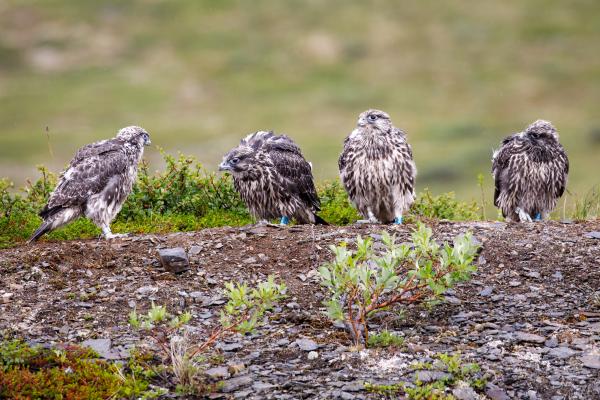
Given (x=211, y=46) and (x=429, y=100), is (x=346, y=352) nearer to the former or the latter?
(x=429, y=100)

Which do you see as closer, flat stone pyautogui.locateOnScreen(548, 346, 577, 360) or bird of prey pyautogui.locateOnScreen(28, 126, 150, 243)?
flat stone pyautogui.locateOnScreen(548, 346, 577, 360)

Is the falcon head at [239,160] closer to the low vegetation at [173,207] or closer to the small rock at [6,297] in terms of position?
the low vegetation at [173,207]

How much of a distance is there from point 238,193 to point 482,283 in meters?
4.42

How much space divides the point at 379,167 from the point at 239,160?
1.72 metres

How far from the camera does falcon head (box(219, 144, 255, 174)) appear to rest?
481 inches

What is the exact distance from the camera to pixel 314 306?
358 inches

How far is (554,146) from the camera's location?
12930mm

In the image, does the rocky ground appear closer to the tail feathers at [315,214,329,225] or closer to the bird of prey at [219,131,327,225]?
the bird of prey at [219,131,327,225]

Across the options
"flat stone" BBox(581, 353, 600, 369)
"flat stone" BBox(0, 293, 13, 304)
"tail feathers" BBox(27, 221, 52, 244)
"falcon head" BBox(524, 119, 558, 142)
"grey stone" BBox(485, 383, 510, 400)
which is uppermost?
"falcon head" BBox(524, 119, 558, 142)

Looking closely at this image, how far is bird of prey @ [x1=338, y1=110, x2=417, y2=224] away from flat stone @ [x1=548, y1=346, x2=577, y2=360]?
14.7 feet

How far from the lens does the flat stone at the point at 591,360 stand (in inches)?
309

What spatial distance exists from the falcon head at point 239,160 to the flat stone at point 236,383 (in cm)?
477

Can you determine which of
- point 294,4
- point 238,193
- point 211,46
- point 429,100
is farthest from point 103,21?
point 238,193

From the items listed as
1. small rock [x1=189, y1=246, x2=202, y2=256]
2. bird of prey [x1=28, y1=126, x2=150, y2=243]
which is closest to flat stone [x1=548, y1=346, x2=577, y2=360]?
small rock [x1=189, y1=246, x2=202, y2=256]
